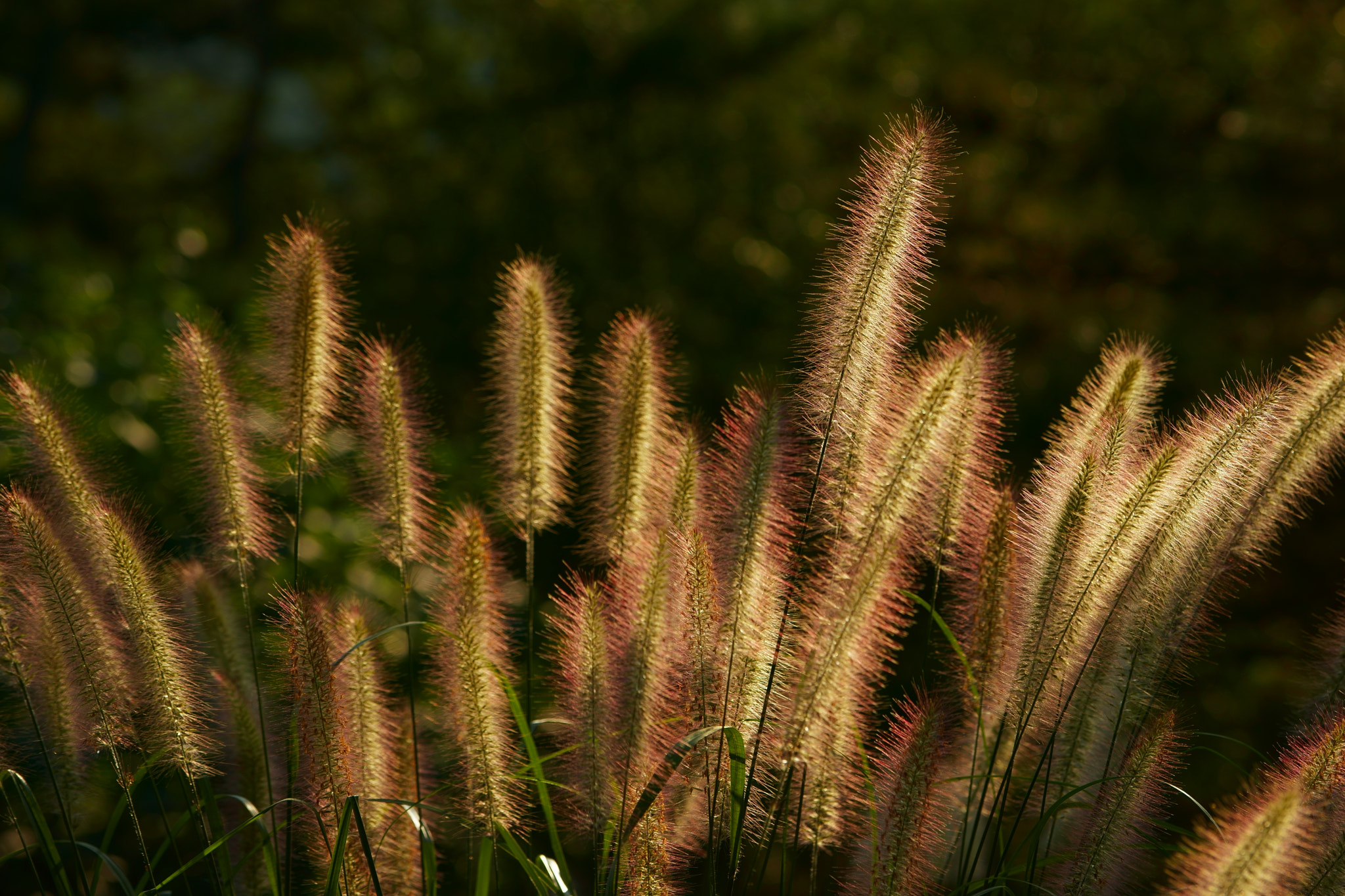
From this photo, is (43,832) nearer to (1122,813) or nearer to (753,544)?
(753,544)

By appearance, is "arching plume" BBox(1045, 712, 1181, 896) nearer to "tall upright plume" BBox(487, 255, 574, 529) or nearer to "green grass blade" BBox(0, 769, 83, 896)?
"tall upright plume" BBox(487, 255, 574, 529)

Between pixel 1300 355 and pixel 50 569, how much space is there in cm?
718

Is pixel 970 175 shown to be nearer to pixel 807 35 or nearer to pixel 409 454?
pixel 807 35

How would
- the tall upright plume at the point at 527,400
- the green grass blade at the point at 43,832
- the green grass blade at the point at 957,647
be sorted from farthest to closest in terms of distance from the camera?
the tall upright plume at the point at 527,400, the green grass blade at the point at 957,647, the green grass blade at the point at 43,832

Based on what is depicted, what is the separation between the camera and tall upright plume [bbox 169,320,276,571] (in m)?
1.73

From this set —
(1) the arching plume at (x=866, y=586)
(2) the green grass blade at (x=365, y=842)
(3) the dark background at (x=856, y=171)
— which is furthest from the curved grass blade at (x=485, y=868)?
(3) the dark background at (x=856, y=171)

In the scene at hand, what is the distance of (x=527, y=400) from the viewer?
1.86m

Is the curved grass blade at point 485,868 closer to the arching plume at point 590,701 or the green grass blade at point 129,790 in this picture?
the arching plume at point 590,701

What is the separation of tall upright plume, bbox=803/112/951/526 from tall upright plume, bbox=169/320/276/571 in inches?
34.9

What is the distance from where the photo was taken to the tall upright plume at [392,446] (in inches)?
70.3

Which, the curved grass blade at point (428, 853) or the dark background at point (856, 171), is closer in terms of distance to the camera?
the curved grass blade at point (428, 853)

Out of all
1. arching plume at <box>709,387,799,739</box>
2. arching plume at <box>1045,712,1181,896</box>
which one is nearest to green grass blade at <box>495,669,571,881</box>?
arching plume at <box>709,387,799,739</box>

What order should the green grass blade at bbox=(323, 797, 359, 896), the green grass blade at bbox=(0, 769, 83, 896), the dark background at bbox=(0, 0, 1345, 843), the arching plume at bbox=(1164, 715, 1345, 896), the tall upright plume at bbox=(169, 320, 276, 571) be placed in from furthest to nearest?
1. the dark background at bbox=(0, 0, 1345, 843)
2. the tall upright plume at bbox=(169, 320, 276, 571)
3. the green grass blade at bbox=(0, 769, 83, 896)
4. the green grass blade at bbox=(323, 797, 359, 896)
5. the arching plume at bbox=(1164, 715, 1345, 896)

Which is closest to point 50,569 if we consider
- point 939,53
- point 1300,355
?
point 1300,355
